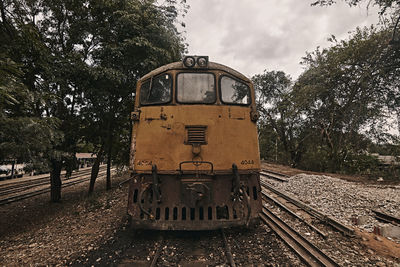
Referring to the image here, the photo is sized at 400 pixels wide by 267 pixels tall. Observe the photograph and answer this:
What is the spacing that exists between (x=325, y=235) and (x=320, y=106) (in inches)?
493

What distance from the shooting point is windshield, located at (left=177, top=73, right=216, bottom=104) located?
451 cm

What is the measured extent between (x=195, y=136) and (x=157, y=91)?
1.41 meters

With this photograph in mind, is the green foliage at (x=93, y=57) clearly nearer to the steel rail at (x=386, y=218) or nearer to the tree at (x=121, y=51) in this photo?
the tree at (x=121, y=51)

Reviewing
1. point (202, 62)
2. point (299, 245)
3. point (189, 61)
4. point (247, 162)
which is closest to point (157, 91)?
point (189, 61)

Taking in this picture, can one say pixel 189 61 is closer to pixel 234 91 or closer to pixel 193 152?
pixel 234 91

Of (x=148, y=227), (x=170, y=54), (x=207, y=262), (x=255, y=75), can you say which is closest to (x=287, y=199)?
(x=207, y=262)

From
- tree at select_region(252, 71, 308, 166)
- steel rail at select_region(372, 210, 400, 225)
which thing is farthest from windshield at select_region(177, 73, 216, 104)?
tree at select_region(252, 71, 308, 166)

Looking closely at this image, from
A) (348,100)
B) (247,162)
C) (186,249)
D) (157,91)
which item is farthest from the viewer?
(348,100)

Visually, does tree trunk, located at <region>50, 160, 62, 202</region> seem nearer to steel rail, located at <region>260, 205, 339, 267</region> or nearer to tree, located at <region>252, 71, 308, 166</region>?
steel rail, located at <region>260, 205, 339, 267</region>

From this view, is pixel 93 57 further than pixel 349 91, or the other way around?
pixel 349 91

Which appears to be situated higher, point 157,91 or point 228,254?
point 157,91

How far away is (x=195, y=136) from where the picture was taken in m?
4.27

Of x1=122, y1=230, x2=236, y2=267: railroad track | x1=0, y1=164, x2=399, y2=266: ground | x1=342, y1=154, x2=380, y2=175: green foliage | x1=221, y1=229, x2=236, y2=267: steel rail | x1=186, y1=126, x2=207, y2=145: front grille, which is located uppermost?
x1=186, y1=126, x2=207, y2=145: front grille

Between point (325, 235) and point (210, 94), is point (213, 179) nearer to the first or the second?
point (210, 94)
